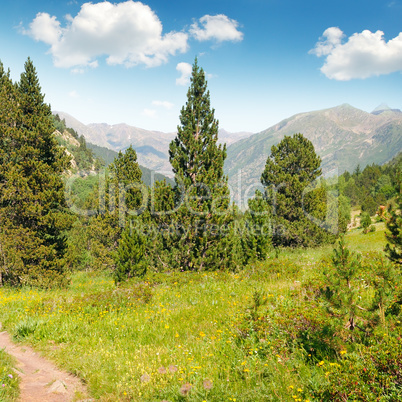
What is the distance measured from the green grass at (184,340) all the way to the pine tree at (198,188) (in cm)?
384

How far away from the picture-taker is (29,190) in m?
16.8

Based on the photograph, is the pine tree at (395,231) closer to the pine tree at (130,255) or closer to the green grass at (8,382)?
the green grass at (8,382)

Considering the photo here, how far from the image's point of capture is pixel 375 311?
4.55 meters

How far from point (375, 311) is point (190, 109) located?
14557 millimetres

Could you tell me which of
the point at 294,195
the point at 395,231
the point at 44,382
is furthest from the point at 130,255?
the point at 294,195

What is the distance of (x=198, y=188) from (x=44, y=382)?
11.1 meters

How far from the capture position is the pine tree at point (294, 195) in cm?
2442

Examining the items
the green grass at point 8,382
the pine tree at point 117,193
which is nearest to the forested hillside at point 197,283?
the green grass at point 8,382

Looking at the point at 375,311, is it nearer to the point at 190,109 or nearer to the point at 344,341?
the point at 344,341

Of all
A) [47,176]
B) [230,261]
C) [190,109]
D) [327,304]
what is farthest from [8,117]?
[327,304]

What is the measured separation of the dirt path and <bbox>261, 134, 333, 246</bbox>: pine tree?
20890 mm

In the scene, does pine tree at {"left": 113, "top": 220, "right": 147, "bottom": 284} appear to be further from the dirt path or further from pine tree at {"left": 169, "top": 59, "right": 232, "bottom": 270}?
the dirt path

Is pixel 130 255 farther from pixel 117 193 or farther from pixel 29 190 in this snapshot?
pixel 117 193

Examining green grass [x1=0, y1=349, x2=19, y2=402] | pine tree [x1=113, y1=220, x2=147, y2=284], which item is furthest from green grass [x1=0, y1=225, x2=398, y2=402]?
pine tree [x1=113, y1=220, x2=147, y2=284]
